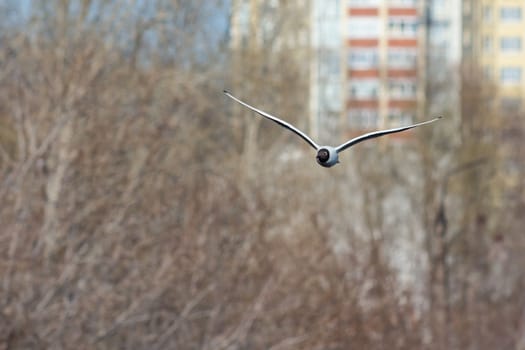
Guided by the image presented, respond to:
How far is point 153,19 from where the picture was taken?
3828 centimetres

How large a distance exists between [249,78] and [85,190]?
19.9 m

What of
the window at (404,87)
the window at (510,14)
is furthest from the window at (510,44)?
the window at (404,87)

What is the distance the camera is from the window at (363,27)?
3642 inches

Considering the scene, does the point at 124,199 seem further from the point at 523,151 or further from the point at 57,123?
the point at 523,151

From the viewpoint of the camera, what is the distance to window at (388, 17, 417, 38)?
95.4 metres

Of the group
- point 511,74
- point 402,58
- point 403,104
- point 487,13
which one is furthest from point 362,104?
point 511,74

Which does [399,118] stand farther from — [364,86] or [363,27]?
[363,27]

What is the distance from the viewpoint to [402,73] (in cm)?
7588

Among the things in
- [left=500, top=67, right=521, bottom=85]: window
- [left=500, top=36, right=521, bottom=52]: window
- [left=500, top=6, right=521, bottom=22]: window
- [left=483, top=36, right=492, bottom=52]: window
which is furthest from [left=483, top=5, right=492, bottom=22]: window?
[left=500, top=67, right=521, bottom=85]: window

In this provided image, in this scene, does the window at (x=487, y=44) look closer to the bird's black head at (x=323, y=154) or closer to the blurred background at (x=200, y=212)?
the blurred background at (x=200, y=212)

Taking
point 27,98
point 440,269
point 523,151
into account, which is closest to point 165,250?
point 27,98

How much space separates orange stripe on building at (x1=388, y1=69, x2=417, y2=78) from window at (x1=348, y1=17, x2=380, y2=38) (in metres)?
15.6

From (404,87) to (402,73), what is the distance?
1.07m

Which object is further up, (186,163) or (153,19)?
(153,19)
